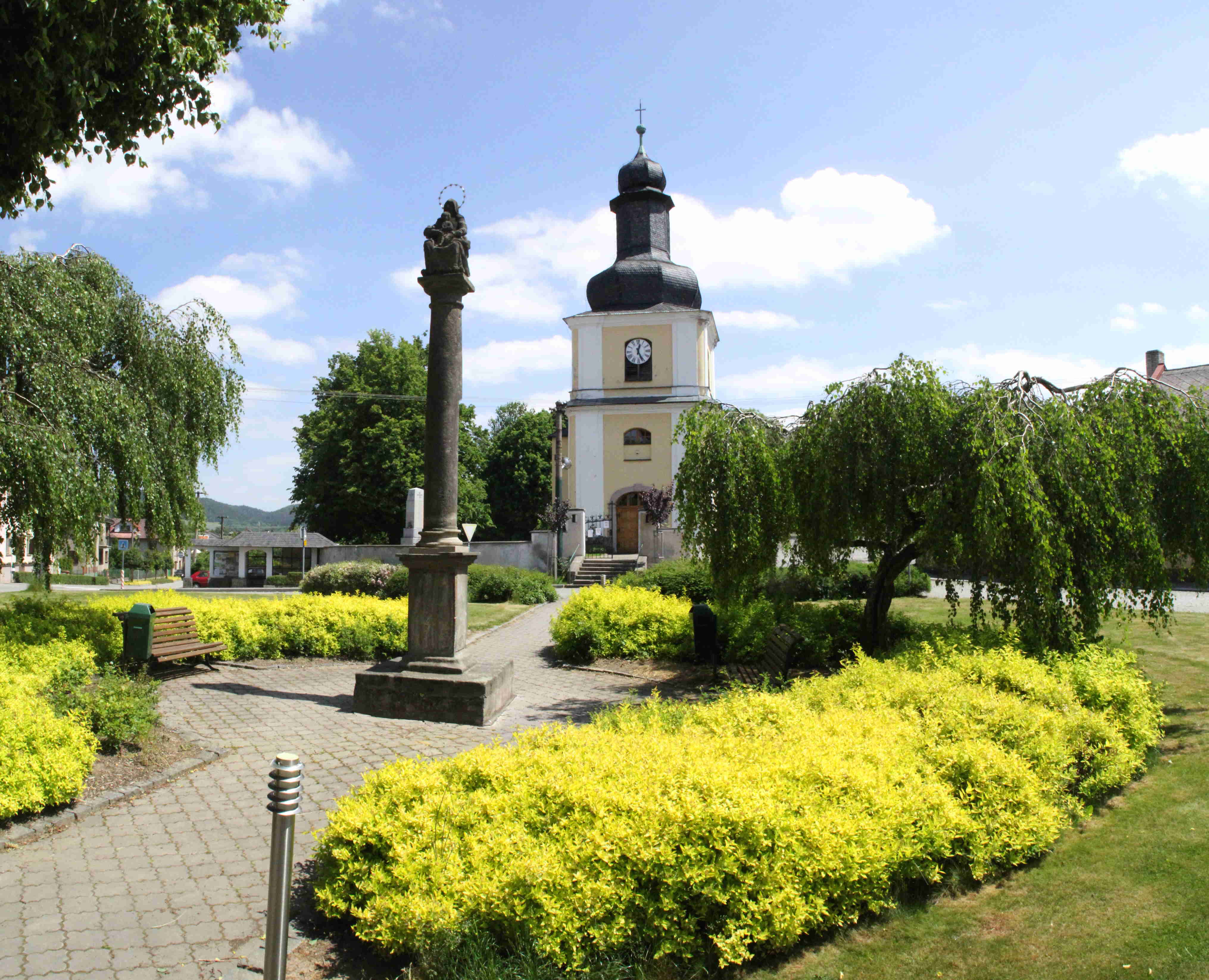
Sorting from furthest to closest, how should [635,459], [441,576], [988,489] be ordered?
[635,459] → [441,576] → [988,489]

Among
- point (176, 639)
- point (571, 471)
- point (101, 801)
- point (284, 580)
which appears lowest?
point (101, 801)

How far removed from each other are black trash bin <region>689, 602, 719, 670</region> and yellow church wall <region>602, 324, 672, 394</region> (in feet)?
76.2

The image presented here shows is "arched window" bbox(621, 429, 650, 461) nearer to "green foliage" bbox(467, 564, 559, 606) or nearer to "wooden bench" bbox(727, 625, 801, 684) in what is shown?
"green foliage" bbox(467, 564, 559, 606)

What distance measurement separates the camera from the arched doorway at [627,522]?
110 feet

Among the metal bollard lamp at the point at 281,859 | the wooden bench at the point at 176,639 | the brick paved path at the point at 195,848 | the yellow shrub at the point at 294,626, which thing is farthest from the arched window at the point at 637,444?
the metal bollard lamp at the point at 281,859

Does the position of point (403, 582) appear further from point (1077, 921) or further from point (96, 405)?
point (1077, 921)

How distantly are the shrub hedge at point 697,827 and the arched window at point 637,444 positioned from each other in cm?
2782

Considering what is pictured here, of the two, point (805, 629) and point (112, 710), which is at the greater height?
point (805, 629)

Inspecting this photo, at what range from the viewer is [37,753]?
5293mm

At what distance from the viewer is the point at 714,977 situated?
11.7 ft

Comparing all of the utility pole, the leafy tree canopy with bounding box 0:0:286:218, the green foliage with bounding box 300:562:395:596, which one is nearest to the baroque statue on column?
the leafy tree canopy with bounding box 0:0:286:218

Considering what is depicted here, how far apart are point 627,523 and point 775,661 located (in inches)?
962

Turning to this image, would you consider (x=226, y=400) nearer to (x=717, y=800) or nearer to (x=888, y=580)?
(x=888, y=580)

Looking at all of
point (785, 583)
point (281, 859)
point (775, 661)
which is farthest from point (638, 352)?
point (281, 859)
